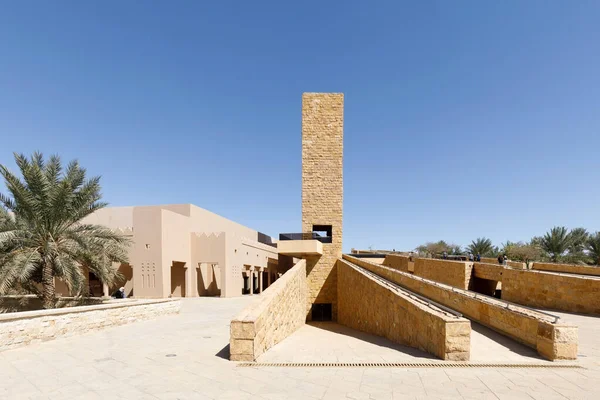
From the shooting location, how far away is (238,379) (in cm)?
455

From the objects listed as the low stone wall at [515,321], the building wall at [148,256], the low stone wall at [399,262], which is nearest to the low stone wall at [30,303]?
the building wall at [148,256]

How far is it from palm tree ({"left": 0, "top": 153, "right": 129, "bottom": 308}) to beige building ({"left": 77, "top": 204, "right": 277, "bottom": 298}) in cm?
406

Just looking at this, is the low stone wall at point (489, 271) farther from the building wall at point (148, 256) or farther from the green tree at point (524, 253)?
the green tree at point (524, 253)

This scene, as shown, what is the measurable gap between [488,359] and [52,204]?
13490 mm

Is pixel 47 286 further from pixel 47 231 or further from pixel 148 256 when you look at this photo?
pixel 148 256

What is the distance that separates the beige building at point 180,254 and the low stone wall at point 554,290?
52.8 feet

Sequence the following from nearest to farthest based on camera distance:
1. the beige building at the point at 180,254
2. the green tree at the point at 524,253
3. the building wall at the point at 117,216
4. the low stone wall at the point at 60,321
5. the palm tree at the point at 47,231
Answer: the low stone wall at the point at 60,321, the palm tree at the point at 47,231, the beige building at the point at 180,254, the building wall at the point at 117,216, the green tree at the point at 524,253

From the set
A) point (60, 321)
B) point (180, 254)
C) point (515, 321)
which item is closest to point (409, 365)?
point (515, 321)

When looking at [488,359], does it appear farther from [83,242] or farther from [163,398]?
[83,242]

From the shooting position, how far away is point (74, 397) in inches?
Answer: 163

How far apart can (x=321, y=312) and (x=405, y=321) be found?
13090 mm

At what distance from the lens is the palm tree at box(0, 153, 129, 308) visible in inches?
428

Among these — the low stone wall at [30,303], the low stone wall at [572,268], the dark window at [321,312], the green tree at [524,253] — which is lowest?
the dark window at [321,312]

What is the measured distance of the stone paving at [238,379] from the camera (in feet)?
13.3
